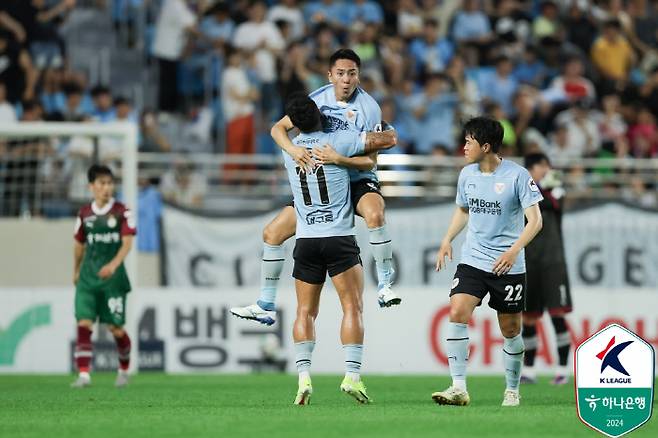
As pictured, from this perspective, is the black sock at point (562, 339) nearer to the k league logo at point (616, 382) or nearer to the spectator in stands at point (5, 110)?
the k league logo at point (616, 382)

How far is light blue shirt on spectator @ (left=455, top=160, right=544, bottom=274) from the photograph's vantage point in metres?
11.2

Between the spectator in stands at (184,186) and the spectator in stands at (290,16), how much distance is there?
10.9 ft

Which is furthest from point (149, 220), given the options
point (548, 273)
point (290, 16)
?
point (548, 273)

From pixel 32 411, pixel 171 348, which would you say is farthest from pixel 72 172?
pixel 32 411

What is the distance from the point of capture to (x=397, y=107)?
22.1 m

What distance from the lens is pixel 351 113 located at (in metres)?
11.5

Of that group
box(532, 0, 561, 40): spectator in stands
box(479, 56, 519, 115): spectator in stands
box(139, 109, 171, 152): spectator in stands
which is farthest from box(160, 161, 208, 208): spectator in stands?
box(532, 0, 561, 40): spectator in stands

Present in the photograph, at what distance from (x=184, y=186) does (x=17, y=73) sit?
10.3 ft

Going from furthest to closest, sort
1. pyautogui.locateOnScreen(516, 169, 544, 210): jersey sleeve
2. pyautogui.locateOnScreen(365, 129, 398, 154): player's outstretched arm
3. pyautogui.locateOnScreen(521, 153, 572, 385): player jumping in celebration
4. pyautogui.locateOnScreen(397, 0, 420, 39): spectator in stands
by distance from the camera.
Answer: pyautogui.locateOnScreen(397, 0, 420, 39): spectator in stands < pyautogui.locateOnScreen(521, 153, 572, 385): player jumping in celebration < pyautogui.locateOnScreen(365, 129, 398, 154): player's outstretched arm < pyautogui.locateOnScreen(516, 169, 544, 210): jersey sleeve

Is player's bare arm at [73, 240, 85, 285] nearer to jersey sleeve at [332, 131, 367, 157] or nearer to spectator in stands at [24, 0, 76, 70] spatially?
jersey sleeve at [332, 131, 367, 157]

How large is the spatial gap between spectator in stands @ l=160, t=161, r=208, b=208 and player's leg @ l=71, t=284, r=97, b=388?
5557 mm

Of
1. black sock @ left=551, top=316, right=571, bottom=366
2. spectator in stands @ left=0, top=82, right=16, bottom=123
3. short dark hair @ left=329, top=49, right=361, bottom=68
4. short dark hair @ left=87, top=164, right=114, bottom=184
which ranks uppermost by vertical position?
spectator in stands @ left=0, top=82, right=16, bottom=123

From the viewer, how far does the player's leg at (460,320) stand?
11.2 metres

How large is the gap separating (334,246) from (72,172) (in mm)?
8731
